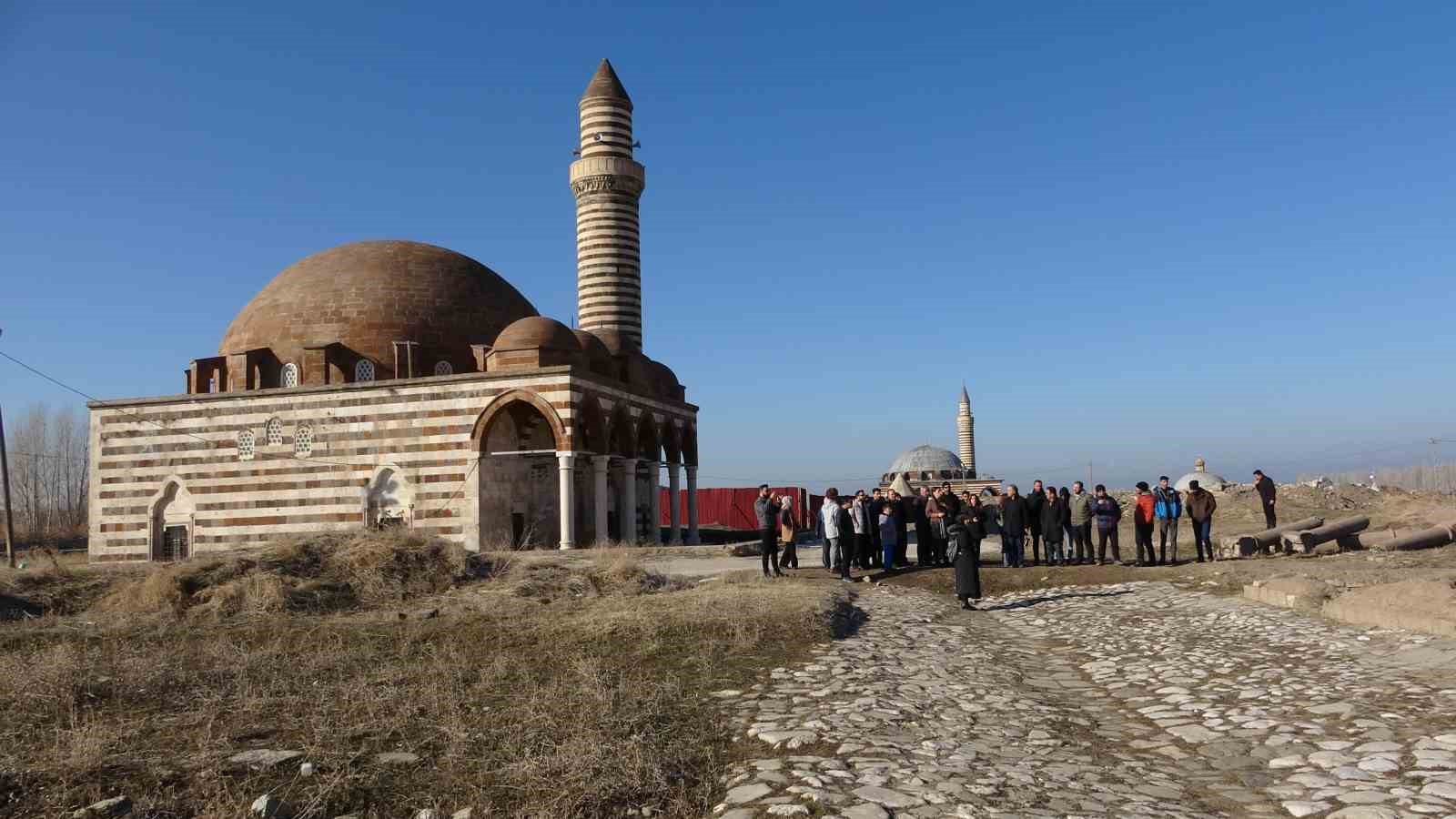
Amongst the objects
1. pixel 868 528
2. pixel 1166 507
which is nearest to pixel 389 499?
pixel 868 528

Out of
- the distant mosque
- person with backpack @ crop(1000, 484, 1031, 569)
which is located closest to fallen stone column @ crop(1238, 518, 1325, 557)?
person with backpack @ crop(1000, 484, 1031, 569)

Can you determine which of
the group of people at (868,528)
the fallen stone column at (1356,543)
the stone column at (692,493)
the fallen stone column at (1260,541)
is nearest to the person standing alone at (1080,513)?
the group of people at (868,528)

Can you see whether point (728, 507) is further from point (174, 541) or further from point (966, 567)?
point (966, 567)

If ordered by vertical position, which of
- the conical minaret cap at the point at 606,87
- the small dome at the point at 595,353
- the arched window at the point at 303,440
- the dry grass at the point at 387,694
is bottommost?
the dry grass at the point at 387,694

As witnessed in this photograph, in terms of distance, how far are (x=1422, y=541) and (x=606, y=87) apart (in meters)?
26.0

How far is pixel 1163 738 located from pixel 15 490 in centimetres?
7104

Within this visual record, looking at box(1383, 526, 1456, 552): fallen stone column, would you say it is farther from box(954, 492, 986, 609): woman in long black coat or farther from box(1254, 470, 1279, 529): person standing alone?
box(954, 492, 986, 609): woman in long black coat

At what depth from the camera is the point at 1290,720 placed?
21.5 ft

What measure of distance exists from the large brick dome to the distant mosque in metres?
36.6

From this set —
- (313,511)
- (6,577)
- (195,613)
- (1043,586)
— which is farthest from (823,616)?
(313,511)

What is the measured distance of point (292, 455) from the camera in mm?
26688

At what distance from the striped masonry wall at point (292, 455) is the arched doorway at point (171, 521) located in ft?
0.14

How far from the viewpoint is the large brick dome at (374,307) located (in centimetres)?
2816

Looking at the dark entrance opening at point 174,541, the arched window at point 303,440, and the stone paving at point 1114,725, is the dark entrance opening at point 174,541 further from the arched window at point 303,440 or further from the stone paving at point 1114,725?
the stone paving at point 1114,725
